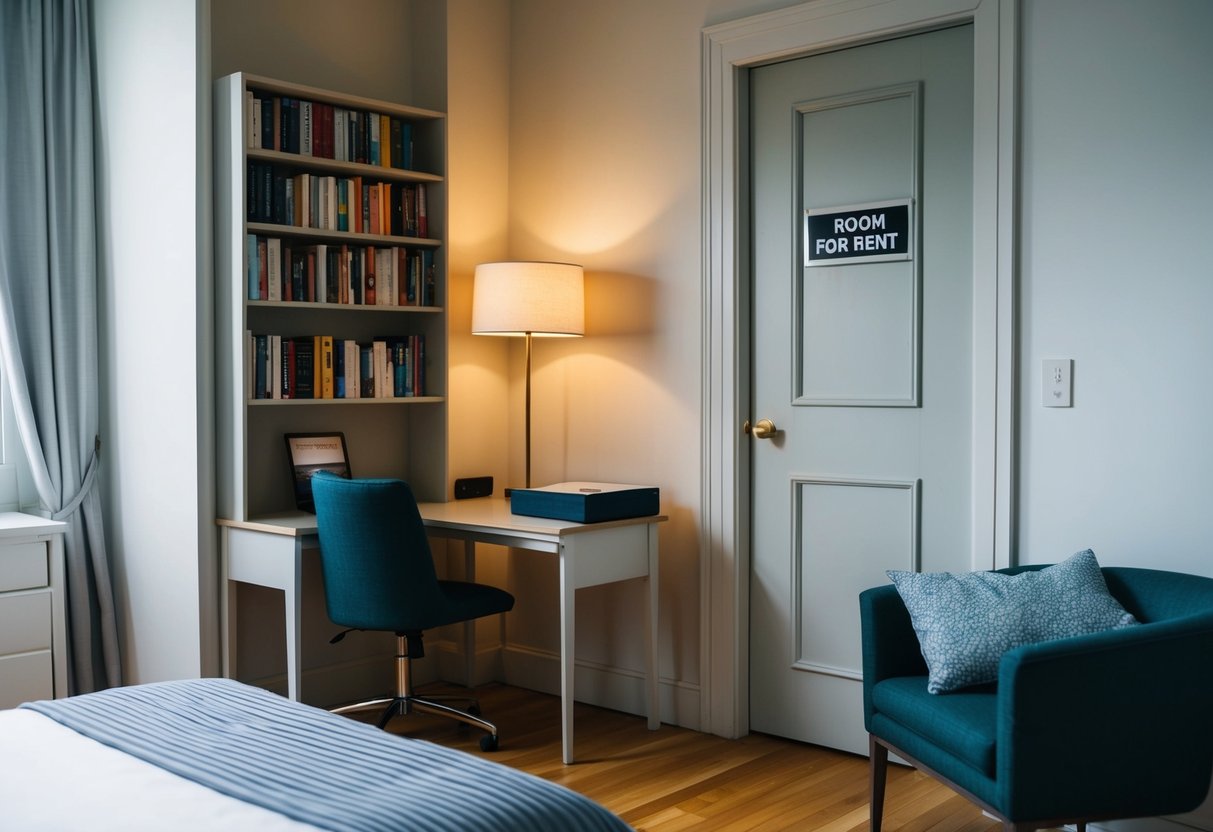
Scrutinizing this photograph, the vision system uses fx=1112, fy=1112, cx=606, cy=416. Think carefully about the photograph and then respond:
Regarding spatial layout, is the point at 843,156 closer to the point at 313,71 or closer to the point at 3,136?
the point at 313,71

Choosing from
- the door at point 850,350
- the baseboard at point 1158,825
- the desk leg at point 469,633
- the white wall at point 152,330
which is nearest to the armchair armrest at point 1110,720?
the baseboard at point 1158,825

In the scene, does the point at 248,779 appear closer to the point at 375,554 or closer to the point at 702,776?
the point at 375,554

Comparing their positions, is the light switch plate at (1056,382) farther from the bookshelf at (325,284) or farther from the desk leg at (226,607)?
the desk leg at (226,607)

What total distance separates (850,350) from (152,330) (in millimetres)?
2232

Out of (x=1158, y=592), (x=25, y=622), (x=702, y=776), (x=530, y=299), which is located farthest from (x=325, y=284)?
(x=1158, y=592)

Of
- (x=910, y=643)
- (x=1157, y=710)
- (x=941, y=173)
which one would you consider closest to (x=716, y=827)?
(x=910, y=643)

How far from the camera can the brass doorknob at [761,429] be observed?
3530 millimetres

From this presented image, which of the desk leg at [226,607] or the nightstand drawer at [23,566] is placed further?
the desk leg at [226,607]

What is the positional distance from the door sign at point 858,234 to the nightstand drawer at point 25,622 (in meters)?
2.62

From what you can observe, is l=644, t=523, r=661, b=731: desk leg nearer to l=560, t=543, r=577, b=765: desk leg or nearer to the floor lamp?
l=560, t=543, r=577, b=765: desk leg

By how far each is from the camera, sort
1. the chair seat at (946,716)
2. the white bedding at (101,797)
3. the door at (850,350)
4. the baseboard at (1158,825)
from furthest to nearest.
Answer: the door at (850,350) < the baseboard at (1158,825) < the chair seat at (946,716) < the white bedding at (101,797)

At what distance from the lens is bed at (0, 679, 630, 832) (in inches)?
59.9

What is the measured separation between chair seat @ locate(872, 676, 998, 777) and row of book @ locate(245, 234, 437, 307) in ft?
6.96

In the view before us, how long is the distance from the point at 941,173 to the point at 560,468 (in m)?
1.73
